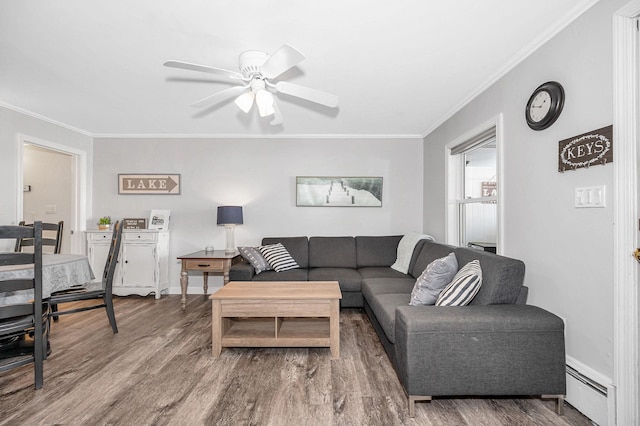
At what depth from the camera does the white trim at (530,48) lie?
5.75 ft

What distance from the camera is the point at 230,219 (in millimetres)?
4016

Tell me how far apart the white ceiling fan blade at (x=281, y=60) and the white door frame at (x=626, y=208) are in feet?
5.40

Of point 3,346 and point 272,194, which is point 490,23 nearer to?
point 272,194

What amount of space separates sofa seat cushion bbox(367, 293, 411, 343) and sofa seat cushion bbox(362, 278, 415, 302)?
0.38 ft

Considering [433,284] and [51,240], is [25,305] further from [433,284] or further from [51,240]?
[433,284]

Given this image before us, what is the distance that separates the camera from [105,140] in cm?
446

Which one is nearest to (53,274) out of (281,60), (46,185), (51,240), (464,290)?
(51,240)

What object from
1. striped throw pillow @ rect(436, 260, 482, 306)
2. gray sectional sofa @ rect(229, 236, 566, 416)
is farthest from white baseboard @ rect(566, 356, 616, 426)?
striped throw pillow @ rect(436, 260, 482, 306)

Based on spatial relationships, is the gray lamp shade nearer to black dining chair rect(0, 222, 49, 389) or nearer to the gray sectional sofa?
black dining chair rect(0, 222, 49, 389)

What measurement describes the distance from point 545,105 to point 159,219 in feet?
14.8

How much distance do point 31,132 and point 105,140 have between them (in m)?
0.92

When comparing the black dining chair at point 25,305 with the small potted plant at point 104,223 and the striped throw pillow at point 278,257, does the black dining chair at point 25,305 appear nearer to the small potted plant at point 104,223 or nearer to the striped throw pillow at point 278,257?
the striped throw pillow at point 278,257

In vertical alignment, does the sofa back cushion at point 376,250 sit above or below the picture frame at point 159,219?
below

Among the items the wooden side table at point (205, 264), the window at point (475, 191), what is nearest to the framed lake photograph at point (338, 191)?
the window at point (475, 191)
